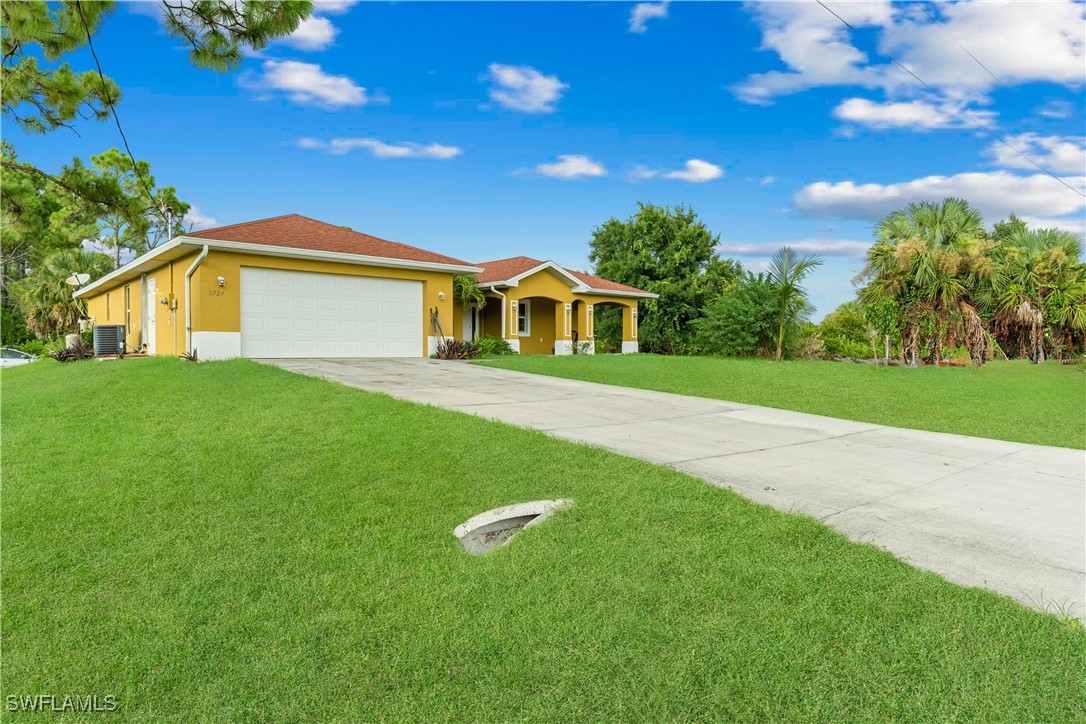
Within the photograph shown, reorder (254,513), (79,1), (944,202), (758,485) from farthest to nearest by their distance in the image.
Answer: (944,202)
(79,1)
(758,485)
(254,513)

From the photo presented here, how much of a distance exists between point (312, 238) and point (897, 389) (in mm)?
15032

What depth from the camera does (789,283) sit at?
66.1ft

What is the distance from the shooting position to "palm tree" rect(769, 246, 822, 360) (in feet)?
65.0

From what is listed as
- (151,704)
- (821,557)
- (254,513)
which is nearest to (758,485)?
(821,557)

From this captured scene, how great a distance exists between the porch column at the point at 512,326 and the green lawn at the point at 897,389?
4654 mm

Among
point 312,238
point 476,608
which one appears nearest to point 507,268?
point 312,238

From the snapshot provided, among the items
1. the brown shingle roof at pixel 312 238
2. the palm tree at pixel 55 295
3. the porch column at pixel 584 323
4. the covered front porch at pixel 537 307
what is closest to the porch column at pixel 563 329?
the covered front porch at pixel 537 307

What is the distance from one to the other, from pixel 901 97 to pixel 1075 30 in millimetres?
3385

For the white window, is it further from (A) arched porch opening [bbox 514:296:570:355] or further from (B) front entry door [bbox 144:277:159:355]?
(B) front entry door [bbox 144:277:159:355]

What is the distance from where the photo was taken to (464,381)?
12.2 meters

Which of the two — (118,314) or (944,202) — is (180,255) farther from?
(944,202)

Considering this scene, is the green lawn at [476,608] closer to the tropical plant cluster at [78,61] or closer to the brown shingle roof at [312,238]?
the tropical plant cluster at [78,61]

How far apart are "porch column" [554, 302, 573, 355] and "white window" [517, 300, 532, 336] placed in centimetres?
112

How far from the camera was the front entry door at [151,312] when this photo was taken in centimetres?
1828
